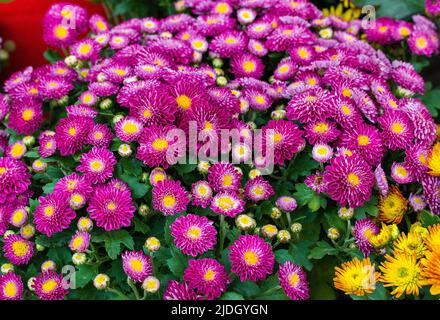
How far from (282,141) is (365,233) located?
0.99ft

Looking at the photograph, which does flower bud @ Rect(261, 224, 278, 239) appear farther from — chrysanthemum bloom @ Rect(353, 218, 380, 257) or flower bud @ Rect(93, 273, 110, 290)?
flower bud @ Rect(93, 273, 110, 290)

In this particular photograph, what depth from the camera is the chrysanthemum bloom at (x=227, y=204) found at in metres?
1.17

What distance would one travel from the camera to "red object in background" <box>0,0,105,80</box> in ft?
7.35

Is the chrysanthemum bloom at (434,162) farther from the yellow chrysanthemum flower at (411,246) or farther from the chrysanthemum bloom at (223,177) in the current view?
the chrysanthemum bloom at (223,177)

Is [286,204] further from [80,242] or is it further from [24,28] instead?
[24,28]

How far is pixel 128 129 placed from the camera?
1273 mm

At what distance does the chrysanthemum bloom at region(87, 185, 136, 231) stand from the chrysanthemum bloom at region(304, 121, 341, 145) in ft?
1.57

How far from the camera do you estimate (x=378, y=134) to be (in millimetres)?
1323

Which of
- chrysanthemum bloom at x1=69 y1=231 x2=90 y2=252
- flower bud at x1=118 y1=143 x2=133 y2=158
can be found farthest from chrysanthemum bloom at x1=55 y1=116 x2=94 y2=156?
chrysanthemum bloom at x1=69 y1=231 x2=90 y2=252

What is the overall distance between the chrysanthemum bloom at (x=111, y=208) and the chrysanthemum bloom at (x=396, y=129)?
677 mm

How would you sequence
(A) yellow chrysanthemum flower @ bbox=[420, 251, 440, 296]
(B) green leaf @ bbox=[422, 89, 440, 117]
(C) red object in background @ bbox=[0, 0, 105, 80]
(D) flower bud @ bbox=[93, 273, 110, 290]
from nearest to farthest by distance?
(A) yellow chrysanthemum flower @ bbox=[420, 251, 440, 296]
(D) flower bud @ bbox=[93, 273, 110, 290]
(B) green leaf @ bbox=[422, 89, 440, 117]
(C) red object in background @ bbox=[0, 0, 105, 80]

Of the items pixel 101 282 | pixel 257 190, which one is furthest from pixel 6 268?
pixel 257 190

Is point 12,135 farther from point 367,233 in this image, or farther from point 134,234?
point 367,233
